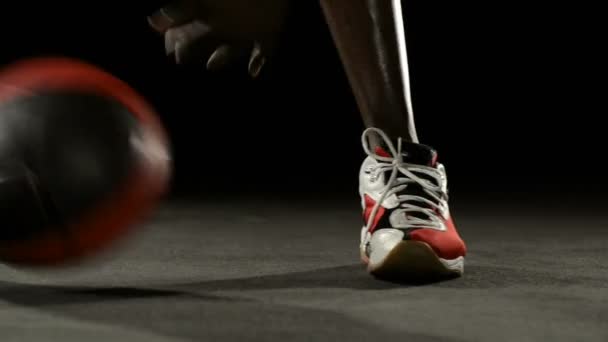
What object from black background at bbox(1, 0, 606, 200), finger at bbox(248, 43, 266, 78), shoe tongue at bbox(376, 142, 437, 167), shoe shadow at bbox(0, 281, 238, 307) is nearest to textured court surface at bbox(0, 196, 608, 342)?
shoe shadow at bbox(0, 281, 238, 307)

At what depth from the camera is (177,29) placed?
122cm

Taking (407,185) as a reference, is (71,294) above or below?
below

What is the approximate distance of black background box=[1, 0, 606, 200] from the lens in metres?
4.07

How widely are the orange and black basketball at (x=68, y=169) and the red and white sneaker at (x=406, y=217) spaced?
1.06ft

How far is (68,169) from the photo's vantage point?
1236 mm

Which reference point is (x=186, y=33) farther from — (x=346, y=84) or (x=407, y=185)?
(x=346, y=84)

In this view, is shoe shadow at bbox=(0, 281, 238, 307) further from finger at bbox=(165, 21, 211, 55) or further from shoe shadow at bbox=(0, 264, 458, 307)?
finger at bbox=(165, 21, 211, 55)

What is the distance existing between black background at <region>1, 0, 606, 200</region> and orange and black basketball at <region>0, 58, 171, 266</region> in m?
2.45

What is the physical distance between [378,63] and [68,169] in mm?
492

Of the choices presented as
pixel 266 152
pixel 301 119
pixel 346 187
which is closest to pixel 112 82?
pixel 346 187

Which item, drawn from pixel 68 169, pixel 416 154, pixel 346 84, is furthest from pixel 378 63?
pixel 346 84

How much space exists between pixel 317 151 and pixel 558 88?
4.01 feet

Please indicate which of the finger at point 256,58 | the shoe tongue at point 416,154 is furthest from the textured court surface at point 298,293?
the finger at point 256,58

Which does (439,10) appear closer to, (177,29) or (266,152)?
(266,152)
